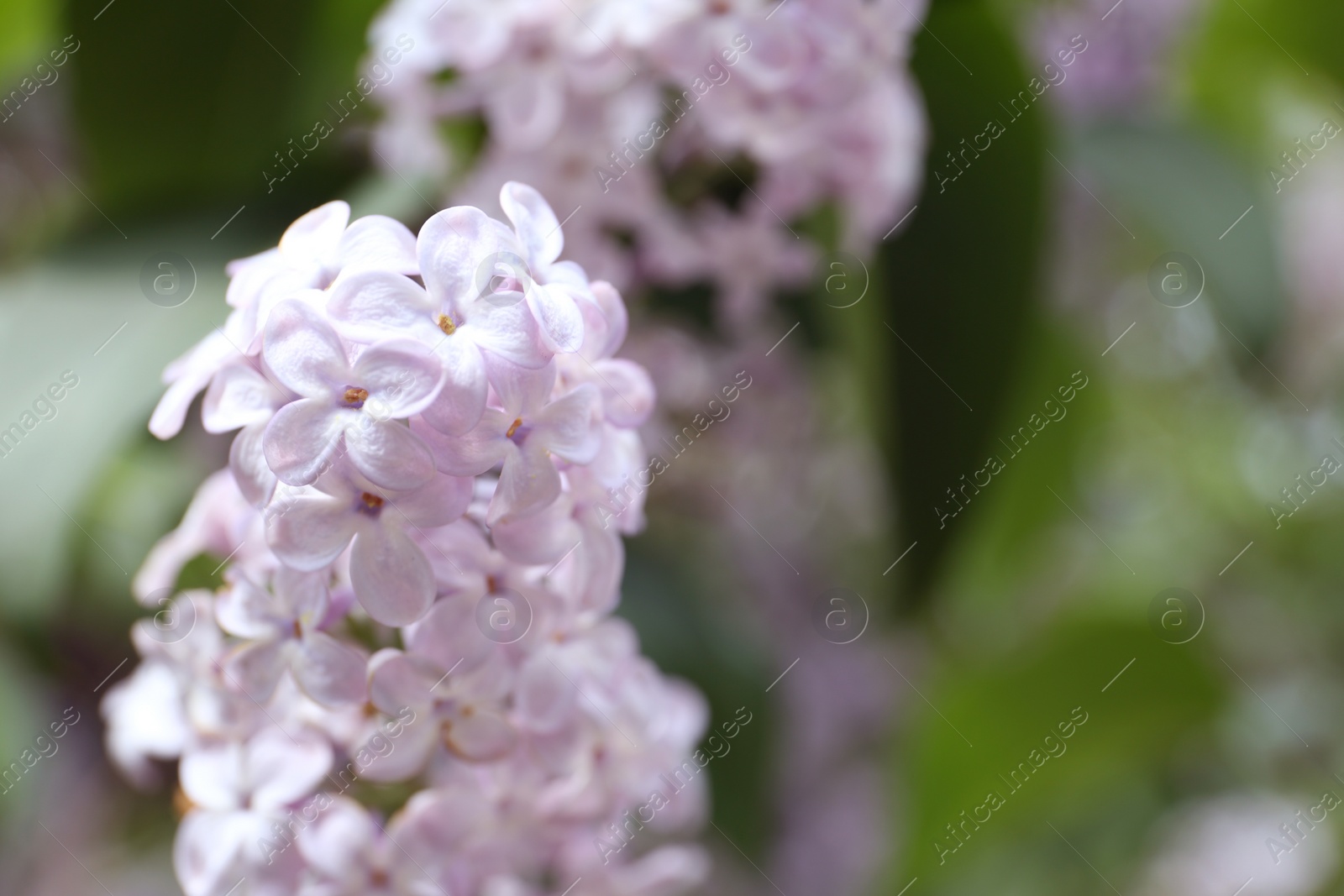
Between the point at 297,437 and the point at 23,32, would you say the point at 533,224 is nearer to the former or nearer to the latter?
the point at 297,437

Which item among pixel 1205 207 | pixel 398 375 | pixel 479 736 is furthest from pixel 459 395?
pixel 1205 207

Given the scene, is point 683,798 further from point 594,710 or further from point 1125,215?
point 1125,215

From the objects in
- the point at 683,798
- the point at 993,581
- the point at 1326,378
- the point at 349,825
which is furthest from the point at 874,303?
the point at 1326,378

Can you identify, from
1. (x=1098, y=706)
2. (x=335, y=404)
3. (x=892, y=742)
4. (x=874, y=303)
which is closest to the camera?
(x=335, y=404)

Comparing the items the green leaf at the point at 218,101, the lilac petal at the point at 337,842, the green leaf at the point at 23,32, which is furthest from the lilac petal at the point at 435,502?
the green leaf at the point at 23,32

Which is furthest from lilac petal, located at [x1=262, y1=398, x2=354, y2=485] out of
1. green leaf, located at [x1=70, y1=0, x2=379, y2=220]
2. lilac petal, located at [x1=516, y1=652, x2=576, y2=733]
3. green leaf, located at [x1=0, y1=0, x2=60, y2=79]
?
green leaf, located at [x1=0, y1=0, x2=60, y2=79]

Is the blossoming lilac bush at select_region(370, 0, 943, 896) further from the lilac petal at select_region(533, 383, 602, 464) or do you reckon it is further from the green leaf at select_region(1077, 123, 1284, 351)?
the green leaf at select_region(1077, 123, 1284, 351)
